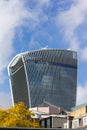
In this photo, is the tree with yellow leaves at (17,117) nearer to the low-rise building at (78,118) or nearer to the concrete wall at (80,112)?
the low-rise building at (78,118)

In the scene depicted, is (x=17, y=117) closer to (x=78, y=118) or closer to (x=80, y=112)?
(x=78, y=118)

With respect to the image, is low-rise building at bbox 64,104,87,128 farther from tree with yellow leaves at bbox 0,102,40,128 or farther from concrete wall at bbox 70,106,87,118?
tree with yellow leaves at bbox 0,102,40,128

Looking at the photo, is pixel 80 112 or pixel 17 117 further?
pixel 80 112

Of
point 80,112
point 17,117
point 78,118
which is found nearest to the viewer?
point 17,117

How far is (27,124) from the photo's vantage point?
94.8 m

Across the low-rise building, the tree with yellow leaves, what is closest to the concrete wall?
the low-rise building

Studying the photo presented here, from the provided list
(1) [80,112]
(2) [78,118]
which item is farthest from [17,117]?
(1) [80,112]

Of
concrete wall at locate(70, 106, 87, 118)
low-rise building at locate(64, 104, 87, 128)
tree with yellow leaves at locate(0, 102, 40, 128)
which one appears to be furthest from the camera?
concrete wall at locate(70, 106, 87, 118)

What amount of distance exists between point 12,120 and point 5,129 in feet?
209

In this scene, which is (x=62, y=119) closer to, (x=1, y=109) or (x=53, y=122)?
(x=53, y=122)

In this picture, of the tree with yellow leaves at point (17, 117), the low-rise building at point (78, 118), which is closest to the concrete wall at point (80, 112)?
the low-rise building at point (78, 118)

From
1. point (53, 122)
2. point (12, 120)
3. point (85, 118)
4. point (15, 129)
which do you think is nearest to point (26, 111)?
point (12, 120)

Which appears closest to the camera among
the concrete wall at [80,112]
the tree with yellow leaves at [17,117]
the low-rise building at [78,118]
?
the tree with yellow leaves at [17,117]

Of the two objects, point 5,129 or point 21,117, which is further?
point 21,117
